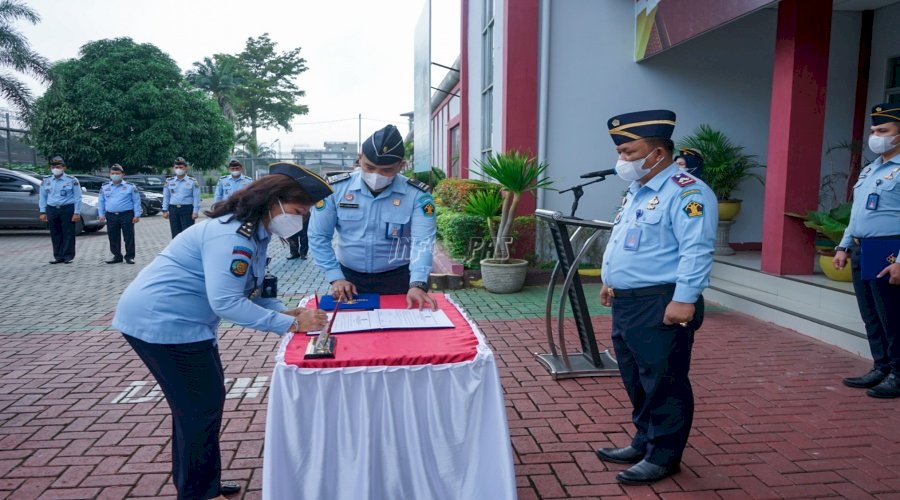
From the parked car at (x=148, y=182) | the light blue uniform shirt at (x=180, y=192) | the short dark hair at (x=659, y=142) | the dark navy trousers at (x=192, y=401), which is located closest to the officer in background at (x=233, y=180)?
the light blue uniform shirt at (x=180, y=192)

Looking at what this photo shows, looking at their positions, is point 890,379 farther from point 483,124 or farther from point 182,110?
point 182,110

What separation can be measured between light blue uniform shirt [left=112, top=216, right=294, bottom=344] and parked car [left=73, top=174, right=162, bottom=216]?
19.4 metres

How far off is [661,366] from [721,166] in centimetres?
591

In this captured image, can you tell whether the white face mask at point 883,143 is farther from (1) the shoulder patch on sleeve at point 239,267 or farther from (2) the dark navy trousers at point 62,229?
(2) the dark navy trousers at point 62,229

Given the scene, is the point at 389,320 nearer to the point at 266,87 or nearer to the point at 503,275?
the point at 503,275

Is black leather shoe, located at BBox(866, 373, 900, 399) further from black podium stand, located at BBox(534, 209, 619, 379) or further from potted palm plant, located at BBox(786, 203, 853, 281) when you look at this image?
potted palm plant, located at BBox(786, 203, 853, 281)

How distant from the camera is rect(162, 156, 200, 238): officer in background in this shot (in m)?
11.0

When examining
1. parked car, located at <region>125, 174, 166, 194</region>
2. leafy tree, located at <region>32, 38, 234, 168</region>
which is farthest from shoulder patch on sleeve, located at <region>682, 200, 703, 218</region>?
leafy tree, located at <region>32, 38, 234, 168</region>

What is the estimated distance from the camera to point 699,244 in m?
2.68

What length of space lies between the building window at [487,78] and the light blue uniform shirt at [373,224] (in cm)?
732

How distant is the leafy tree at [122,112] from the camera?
24.3 metres

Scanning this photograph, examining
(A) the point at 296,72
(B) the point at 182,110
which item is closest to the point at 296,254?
(B) the point at 182,110

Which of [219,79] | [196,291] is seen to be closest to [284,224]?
[196,291]

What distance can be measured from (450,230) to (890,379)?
16.7 feet
